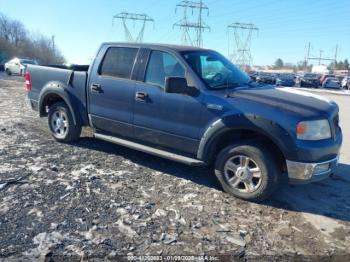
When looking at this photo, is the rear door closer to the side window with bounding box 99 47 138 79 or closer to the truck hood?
the side window with bounding box 99 47 138 79

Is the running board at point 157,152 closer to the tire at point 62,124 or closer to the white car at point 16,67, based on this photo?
the tire at point 62,124

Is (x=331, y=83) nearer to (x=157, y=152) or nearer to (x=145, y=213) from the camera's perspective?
(x=157, y=152)

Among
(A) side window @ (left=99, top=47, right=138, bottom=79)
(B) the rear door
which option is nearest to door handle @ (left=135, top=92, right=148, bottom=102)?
(B) the rear door

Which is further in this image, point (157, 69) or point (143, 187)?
point (157, 69)

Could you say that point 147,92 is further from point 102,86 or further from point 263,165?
point 263,165

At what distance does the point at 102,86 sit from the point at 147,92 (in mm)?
963

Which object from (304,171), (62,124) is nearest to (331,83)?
(62,124)

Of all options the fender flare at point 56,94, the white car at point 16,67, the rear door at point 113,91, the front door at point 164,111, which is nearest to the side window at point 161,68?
the front door at point 164,111

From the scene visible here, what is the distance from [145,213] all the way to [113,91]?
2.32 meters

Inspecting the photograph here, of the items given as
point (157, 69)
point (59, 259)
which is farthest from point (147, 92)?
point (59, 259)

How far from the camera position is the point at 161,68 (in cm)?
562

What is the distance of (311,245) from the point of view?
12.9 feet

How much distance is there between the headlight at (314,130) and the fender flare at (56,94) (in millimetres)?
3842

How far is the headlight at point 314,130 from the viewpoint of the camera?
4477mm
